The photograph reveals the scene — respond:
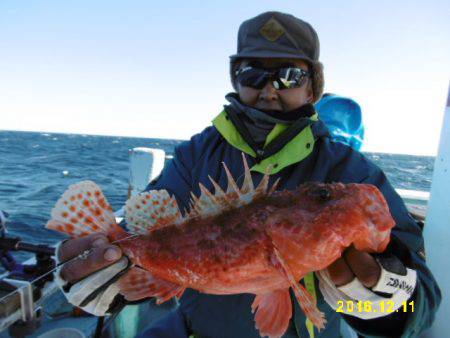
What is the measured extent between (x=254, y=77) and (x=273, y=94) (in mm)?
226

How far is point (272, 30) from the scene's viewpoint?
9.59ft

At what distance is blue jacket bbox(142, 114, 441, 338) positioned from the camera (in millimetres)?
2400

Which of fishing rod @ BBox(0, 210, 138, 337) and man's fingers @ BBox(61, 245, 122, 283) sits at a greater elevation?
man's fingers @ BBox(61, 245, 122, 283)

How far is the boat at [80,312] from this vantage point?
3586 mm

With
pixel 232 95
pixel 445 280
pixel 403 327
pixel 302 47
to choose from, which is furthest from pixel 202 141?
pixel 445 280

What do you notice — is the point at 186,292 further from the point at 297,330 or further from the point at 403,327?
the point at 403,327

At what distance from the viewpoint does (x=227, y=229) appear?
2.09 m

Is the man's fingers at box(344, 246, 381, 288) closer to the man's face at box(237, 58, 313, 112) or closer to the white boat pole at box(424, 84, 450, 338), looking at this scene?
the man's face at box(237, 58, 313, 112)

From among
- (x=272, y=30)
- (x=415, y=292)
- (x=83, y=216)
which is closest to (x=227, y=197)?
(x=83, y=216)

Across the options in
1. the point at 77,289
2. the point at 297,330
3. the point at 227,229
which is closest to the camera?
the point at 227,229

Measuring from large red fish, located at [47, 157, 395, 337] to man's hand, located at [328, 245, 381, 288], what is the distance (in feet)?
0.21

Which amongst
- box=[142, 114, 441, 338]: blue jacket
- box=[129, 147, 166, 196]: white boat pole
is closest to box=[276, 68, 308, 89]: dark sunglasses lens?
box=[142, 114, 441, 338]: blue jacket

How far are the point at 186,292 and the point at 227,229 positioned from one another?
1287 millimetres

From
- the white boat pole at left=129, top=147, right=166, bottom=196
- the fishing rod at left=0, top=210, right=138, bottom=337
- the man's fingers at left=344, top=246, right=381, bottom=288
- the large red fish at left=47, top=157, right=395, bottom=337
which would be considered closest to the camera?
the large red fish at left=47, top=157, right=395, bottom=337
